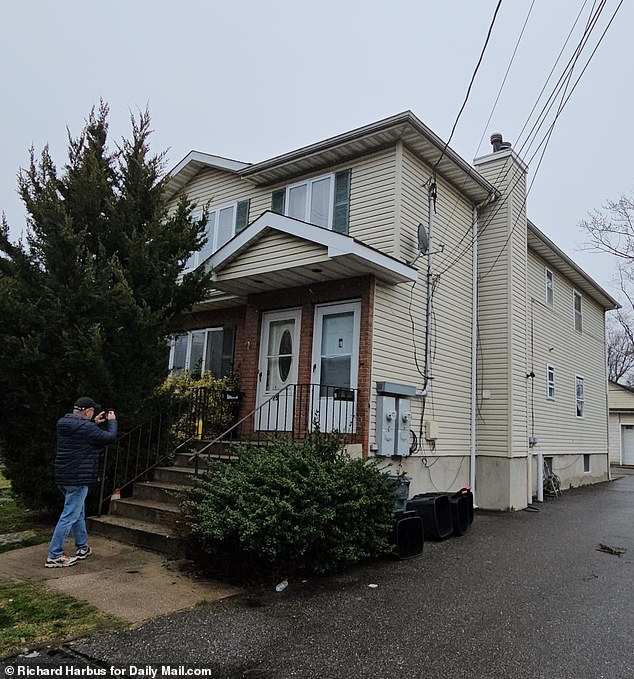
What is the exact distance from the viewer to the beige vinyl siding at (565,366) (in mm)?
14812

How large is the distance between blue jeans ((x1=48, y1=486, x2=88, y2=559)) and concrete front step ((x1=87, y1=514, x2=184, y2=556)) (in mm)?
710

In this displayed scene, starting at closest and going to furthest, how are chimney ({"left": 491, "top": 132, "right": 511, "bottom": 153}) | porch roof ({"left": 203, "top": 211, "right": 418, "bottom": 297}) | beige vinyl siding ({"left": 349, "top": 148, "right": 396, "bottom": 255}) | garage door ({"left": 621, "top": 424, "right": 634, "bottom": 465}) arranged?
porch roof ({"left": 203, "top": 211, "right": 418, "bottom": 297})
beige vinyl siding ({"left": 349, "top": 148, "right": 396, "bottom": 255})
chimney ({"left": 491, "top": 132, "right": 511, "bottom": 153})
garage door ({"left": 621, "top": 424, "right": 634, "bottom": 465})

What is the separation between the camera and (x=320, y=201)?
36.8 ft

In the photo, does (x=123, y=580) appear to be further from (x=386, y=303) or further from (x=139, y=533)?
(x=386, y=303)

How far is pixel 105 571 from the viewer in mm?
5977

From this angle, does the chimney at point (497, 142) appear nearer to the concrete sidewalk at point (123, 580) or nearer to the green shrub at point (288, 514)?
the green shrub at point (288, 514)

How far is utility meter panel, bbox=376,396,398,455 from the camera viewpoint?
9.17m

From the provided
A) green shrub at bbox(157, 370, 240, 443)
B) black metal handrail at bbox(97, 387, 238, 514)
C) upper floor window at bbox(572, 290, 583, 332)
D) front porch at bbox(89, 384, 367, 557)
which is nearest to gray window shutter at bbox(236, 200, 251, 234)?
green shrub at bbox(157, 370, 240, 443)

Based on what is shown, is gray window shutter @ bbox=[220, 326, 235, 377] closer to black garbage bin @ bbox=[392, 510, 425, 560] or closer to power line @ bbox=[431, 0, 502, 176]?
power line @ bbox=[431, 0, 502, 176]

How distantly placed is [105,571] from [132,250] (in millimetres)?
4117

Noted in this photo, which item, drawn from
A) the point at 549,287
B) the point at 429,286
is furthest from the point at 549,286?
the point at 429,286

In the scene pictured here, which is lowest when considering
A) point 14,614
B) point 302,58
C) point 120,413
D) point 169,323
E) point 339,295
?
point 14,614

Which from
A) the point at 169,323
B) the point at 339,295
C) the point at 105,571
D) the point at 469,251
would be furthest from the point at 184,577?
the point at 469,251

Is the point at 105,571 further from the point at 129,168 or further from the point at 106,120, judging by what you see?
the point at 106,120
